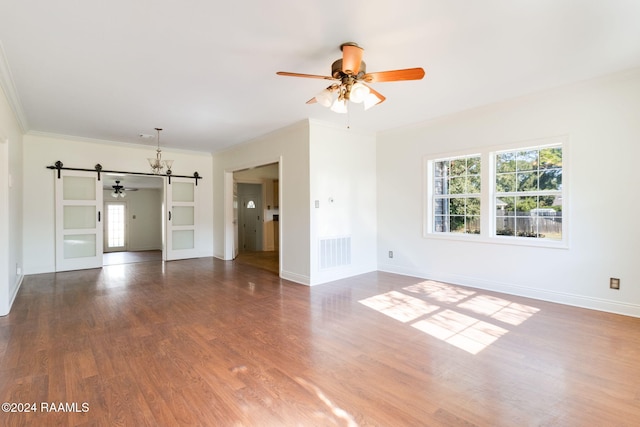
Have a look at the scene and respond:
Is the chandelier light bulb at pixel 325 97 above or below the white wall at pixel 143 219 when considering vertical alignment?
above

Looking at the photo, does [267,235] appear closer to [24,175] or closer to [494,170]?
[24,175]

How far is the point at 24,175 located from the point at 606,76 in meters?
8.80

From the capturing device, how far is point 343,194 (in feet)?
18.0

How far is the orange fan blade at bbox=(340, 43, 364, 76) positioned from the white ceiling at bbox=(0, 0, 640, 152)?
0.13 meters

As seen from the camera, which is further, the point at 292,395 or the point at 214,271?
the point at 214,271

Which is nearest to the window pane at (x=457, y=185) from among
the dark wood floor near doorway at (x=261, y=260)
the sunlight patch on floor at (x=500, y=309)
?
the sunlight patch on floor at (x=500, y=309)

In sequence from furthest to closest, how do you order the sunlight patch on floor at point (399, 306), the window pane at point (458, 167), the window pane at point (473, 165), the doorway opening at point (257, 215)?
the doorway opening at point (257, 215)
the window pane at point (458, 167)
the window pane at point (473, 165)
the sunlight patch on floor at point (399, 306)

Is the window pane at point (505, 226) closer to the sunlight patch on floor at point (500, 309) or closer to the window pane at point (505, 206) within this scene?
the window pane at point (505, 206)

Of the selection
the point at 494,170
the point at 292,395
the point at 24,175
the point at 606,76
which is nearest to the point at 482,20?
the point at 606,76

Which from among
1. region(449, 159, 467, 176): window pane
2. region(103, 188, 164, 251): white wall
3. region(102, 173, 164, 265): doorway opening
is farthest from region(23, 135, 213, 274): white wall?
region(449, 159, 467, 176): window pane

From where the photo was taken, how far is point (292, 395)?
2.09 metres

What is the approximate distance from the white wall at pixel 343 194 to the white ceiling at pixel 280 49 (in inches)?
36.1

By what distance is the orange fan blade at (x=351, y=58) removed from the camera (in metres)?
2.50

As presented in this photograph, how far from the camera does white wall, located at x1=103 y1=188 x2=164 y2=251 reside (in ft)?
40.4
